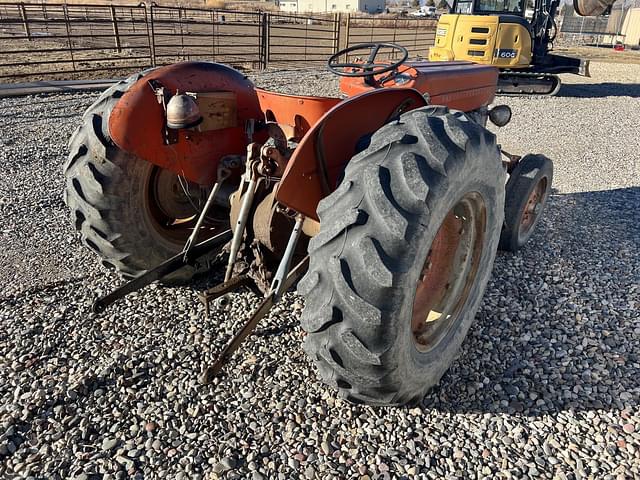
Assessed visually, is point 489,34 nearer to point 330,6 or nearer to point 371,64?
point 371,64

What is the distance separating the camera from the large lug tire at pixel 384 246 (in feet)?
6.19

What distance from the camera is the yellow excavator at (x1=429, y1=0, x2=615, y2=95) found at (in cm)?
1084

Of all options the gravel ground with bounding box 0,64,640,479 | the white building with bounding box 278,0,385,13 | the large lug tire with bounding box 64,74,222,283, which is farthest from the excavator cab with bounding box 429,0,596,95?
the white building with bounding box 278,0,385,13

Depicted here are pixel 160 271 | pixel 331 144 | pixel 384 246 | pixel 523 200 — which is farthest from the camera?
pixel 523 200

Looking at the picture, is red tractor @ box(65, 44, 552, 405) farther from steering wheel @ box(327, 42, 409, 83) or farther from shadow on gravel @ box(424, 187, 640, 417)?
shadow on gravel @ box(424, 187, 640, 417)

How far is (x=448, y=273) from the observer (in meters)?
2.77

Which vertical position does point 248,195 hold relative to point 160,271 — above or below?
above

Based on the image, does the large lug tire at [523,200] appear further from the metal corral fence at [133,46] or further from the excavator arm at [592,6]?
the excavator arm at [592,6]

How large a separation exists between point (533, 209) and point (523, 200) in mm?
487

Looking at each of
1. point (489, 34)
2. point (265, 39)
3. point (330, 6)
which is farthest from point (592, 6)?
point (330, 6)

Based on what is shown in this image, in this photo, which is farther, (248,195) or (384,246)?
(248,195)

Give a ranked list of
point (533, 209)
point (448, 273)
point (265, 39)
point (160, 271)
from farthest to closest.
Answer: point (265, 39), point (533, 209), point (160, 271), point (448, 273)

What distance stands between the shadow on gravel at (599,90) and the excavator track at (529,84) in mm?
923

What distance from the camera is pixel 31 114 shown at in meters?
8.09
